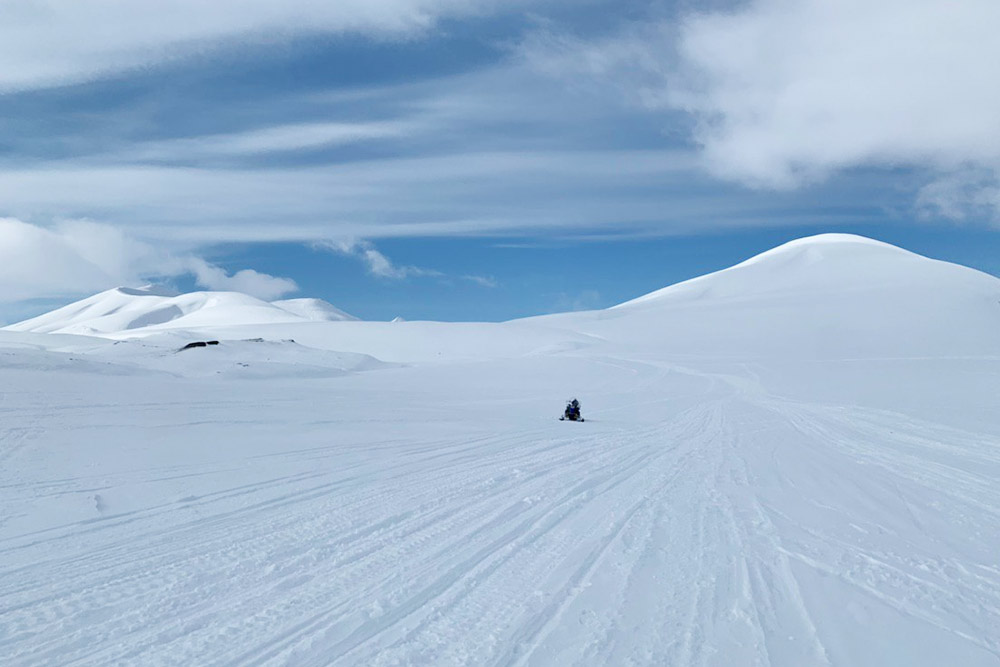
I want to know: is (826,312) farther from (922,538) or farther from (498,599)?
(498,599)

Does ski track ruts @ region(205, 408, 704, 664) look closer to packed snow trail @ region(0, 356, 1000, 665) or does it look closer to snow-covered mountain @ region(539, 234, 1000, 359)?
packed snow trail @ region(0, 356, 1000, 665)

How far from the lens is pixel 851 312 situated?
7888 cm

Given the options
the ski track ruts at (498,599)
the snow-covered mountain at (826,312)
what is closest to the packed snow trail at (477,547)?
the ski track ruts at (498,599)

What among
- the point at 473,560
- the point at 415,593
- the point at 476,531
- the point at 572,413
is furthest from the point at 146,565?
the point at 572,413

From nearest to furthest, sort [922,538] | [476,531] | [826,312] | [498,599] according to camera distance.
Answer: [498,599]
[476,531]
[922,538]
[826,312]

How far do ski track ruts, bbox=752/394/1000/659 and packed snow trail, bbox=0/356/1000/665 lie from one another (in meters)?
0.03

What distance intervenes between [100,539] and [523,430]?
9.83m

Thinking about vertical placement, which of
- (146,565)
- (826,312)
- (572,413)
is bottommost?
(146,565)

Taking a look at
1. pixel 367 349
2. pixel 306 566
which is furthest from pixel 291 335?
pixel 306 566

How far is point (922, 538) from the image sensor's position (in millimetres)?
6820

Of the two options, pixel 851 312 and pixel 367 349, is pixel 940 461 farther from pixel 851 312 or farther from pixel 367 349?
pixel 851 312

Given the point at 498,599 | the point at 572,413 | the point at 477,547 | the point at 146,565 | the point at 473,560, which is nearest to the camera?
the point at 498,599

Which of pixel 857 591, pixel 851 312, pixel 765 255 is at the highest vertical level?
pixel 765 255

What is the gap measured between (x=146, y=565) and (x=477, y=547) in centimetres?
278
